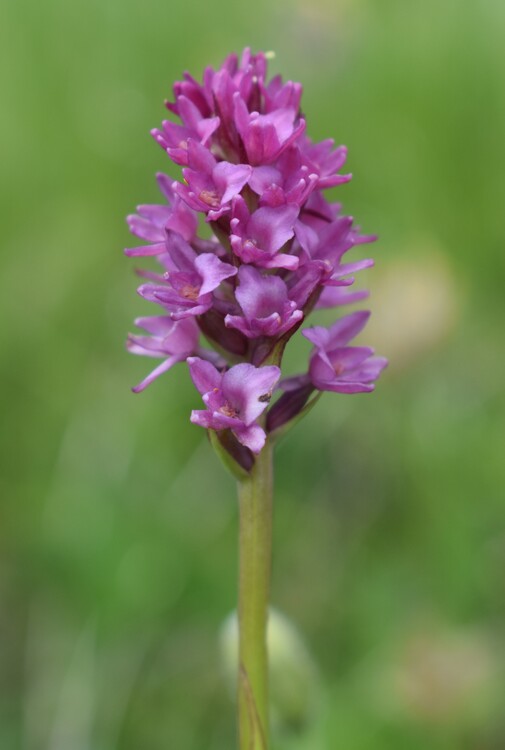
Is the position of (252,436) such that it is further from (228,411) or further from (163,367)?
(163,367)

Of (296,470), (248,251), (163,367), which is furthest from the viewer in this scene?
(296,470)

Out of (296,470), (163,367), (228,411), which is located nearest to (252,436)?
(228,411)

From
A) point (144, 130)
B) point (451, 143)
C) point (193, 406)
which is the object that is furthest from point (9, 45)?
point (193, 406)

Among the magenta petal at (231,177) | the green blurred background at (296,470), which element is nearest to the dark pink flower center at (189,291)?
the magenta petal at (231,177)

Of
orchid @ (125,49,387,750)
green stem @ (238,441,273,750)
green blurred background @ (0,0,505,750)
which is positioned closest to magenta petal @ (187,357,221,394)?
orchid @ (125,49,387,750)

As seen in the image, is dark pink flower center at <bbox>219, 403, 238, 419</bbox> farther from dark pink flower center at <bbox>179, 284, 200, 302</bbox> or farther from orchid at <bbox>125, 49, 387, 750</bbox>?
dark pink flower center at <bbox>179, 284, 200, 302</bbox>

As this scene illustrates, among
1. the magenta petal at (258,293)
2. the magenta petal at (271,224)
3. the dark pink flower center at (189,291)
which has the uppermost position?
the magenta petal at (271,224)

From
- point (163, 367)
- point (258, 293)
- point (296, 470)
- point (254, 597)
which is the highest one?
point (258, 293)

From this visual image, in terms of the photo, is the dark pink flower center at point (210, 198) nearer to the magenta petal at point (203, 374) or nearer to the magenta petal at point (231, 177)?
the magenta petal at point (231, 177)
